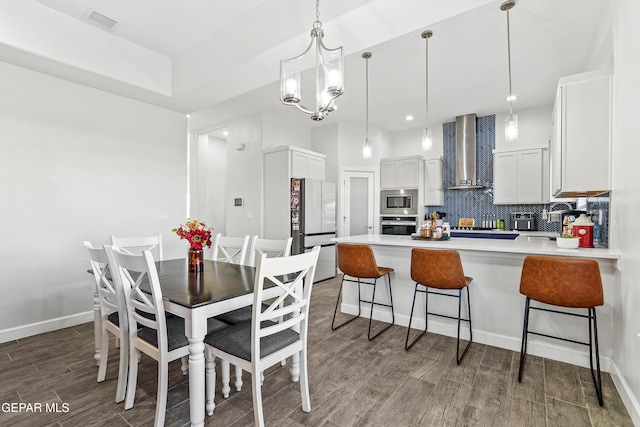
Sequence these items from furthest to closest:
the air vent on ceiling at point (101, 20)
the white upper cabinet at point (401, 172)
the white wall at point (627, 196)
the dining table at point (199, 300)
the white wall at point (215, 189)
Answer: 1. the white wall at point (215, 189)
2. the white upper cabinet at point (401, 172)
3. the air vent on ceiling at point (101, 20)
4. the white wall at point (627, 196)
5. the dining table at point (199, 300)

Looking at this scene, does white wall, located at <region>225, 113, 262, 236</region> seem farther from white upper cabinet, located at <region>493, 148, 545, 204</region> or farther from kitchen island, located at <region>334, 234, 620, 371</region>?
white upper cabinet, located at <region>493, 148, 545, 204</region>

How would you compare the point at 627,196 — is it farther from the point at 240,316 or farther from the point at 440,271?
the point at 240,316

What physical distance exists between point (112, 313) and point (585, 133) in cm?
386

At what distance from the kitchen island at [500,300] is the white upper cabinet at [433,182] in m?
3.13

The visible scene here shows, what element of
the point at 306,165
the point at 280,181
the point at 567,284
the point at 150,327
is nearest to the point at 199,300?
the point at 150,327

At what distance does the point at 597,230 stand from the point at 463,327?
5.09 feet

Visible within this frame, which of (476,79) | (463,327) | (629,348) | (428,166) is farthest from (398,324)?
Answer: (428,166)

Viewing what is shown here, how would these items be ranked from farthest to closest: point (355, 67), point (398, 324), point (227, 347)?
1. point (355, 67)
2. point (398, 324)
3. point (227, 347)

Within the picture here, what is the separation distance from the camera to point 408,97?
190 inches

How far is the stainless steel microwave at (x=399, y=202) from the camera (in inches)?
235

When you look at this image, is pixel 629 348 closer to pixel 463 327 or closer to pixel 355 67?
pixel 463 327

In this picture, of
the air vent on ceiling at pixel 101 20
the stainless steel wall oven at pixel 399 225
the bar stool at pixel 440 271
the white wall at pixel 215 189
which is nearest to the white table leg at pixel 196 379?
the bar stool at pixel 440 271

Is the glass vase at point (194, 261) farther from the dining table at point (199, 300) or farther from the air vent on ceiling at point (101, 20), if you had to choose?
the air vent on ceiling at point (101, 20)

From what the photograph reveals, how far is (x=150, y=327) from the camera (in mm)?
1697
